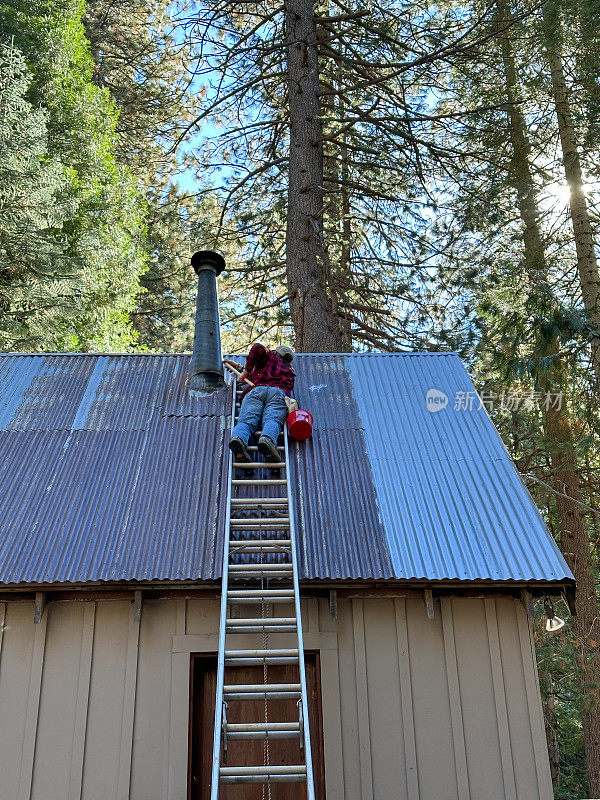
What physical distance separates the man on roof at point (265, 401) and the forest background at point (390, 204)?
157 inches

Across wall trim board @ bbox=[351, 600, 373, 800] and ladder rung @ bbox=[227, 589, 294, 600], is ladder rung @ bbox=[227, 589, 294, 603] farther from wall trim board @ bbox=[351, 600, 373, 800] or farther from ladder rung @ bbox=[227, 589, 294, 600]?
wall trim board @ bbox=[351, 600, 373, 800]

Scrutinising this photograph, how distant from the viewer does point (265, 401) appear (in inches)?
322

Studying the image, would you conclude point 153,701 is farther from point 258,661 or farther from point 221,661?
point 221,661

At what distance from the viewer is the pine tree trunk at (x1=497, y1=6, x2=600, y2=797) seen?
1261 centimetres

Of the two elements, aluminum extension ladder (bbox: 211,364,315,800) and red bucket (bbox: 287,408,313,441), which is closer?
aluminum extension ladder (bbox: 211,364,315,800)

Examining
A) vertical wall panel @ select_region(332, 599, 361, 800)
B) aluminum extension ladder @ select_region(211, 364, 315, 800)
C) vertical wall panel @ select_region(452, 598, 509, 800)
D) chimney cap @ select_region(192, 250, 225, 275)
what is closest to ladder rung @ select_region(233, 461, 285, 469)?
aluminum extension ladder @ select_region(211, 364, 315, 800)

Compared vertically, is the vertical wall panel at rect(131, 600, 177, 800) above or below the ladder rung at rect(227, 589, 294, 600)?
below

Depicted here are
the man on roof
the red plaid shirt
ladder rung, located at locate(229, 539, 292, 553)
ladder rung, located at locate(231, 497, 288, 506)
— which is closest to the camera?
ladder rung, located at locate(229, 539, 292, 553)

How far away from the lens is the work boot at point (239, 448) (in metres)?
7.54

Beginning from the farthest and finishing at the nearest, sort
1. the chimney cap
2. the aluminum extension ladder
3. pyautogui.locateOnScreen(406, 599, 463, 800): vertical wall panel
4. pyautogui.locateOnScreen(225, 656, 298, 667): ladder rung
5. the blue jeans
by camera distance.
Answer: the chimney cap, the blue jeans, pyautogui.locateOnScreen(406, 599, 463, 800): vertical wall panel, pyautogui.locateOnScreen(225, 656, 298, 667): ladder rung, the aluminum extension ladder

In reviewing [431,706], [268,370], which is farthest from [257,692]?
[268,370]

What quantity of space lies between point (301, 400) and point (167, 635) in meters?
3.27

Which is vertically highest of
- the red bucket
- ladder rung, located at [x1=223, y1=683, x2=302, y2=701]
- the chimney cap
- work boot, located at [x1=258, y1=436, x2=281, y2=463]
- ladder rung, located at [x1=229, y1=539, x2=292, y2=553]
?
the chimney cap

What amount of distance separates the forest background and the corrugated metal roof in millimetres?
3136
